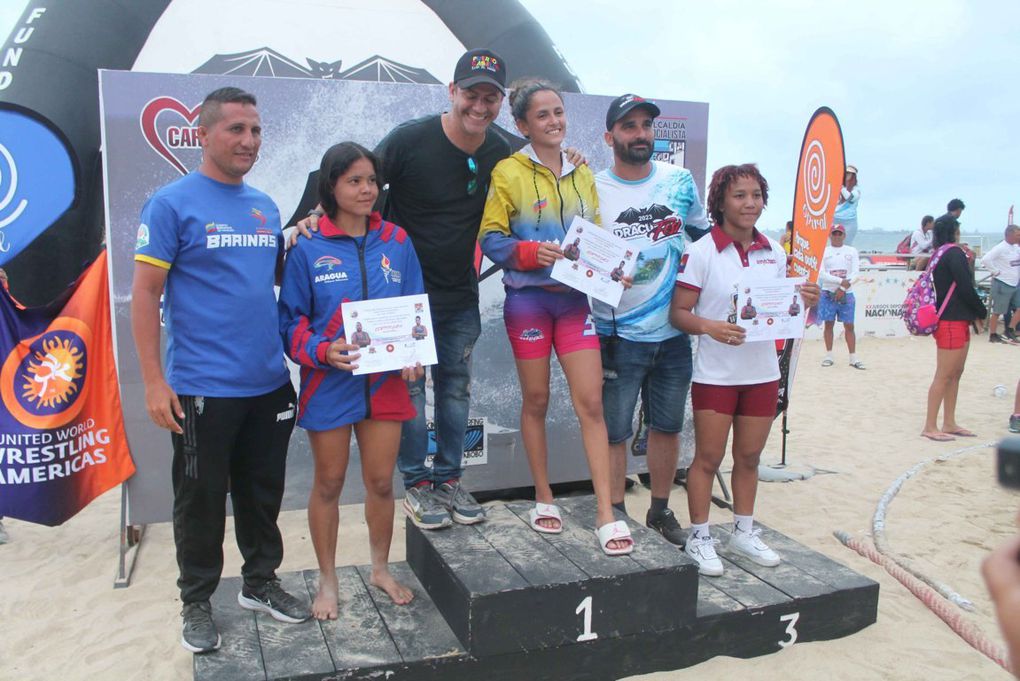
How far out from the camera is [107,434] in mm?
4445

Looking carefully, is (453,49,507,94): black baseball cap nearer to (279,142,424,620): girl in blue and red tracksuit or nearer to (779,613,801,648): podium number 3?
(279,142,424,620): girl in blue and red tracksuit

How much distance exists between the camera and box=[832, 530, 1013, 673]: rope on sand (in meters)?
3.37

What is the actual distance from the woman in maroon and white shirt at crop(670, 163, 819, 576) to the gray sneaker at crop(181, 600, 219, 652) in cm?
225

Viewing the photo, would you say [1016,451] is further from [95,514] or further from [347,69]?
[347,69]

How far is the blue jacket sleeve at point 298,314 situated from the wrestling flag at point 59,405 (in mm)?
1909

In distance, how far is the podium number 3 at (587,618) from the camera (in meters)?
3.12

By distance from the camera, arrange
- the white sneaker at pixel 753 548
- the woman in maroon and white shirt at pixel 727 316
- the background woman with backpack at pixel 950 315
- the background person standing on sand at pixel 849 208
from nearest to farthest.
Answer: the woman in maroon and white shirt at pixel 727 316, the white sneaker at pixel 753 548, the background woman with backpack at pixel 950 315, the background person standing on sand at pixel 849 208

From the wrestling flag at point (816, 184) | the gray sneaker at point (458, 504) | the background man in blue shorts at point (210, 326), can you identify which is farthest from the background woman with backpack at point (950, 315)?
the background man in blue shorts at point (210, 326)

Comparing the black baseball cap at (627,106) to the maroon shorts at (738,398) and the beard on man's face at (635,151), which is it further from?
the maroon shorts at (738,398)

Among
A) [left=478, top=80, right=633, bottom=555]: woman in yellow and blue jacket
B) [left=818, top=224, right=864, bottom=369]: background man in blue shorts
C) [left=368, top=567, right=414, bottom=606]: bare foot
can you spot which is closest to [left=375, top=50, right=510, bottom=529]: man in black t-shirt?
[left=478, top=80, right=633, bottom=555]: woman in yellow and blue jacket

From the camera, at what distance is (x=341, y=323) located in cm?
304

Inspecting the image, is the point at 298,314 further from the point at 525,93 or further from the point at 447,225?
the point at 525,93

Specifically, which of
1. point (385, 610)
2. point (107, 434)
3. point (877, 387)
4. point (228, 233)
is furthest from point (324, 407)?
point (877, 387)

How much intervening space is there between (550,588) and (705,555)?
Answer: 43.5 inches
